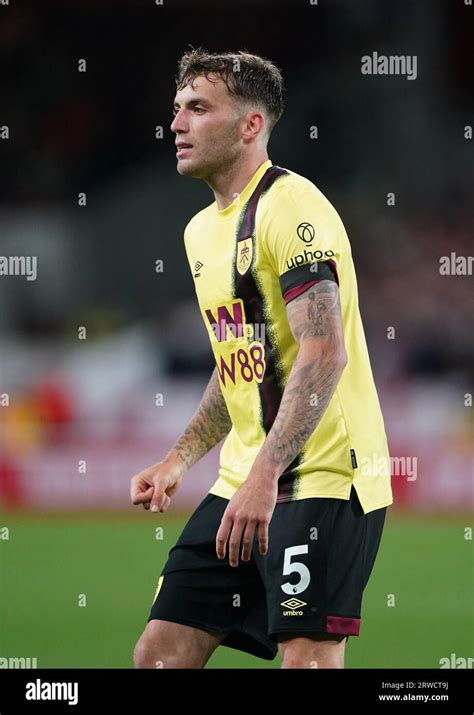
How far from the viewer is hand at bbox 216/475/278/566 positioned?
3041mm

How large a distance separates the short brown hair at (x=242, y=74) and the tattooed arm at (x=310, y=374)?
2.66 feet

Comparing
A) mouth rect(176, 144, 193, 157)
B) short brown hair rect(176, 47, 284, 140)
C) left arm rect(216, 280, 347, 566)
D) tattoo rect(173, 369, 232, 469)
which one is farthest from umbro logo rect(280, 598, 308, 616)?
short brown hair rect(176, 47, 284, 140)

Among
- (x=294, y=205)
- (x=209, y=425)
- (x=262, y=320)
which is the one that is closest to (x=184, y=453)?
(x=209, y=425)

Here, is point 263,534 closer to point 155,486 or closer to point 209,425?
point 155,486

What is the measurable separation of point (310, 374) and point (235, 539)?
1.62 feet

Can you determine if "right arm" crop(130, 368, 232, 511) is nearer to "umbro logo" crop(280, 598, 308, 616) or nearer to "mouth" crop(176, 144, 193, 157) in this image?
"umbro logo" crop(280, 598, 308, 616)

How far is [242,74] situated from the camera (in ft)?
12.3

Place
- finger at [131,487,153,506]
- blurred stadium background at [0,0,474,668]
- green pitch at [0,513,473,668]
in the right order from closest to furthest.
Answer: finger at [131,487,153,506]
green pitch at [0,513,473,668]
blurred stadium background at [0,0,474,668]

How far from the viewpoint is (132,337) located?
45.1 feet

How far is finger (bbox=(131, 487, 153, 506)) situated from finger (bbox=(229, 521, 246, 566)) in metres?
0.69

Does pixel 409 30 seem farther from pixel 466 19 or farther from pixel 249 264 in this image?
pixel 249 264

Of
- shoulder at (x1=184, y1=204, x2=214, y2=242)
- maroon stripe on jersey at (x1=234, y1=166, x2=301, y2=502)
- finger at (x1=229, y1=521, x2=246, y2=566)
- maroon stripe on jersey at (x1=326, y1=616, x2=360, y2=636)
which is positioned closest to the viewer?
finger at (x1=229, y1=521, x2=246, y2=566)

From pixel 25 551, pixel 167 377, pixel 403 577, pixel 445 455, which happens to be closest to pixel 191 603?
pixel 403 577

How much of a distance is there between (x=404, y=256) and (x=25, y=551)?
7.00 m
